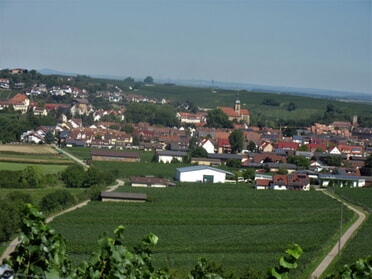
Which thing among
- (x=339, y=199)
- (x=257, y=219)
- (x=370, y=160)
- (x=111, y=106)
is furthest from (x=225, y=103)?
(x=257, y=219)

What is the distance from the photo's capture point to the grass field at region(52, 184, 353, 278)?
329 inches

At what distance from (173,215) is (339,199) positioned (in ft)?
15.6

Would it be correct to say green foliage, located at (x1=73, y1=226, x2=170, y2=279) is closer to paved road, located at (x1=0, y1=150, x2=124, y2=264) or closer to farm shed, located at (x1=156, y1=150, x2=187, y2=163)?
paved road, located at (x1=0, y1=150, x2=124, y2=264)

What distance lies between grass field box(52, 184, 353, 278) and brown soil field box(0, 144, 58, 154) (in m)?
5.77

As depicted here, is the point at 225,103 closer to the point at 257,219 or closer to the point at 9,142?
the point at 9,142

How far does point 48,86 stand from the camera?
3681 cm

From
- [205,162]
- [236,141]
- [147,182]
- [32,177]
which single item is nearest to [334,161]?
[236,141]

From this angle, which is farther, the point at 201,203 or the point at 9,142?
the point at 9,142

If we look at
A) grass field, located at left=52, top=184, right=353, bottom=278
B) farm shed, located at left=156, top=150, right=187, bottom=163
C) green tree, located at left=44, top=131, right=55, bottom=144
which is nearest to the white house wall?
grass field, located at left=52, top=184, right=353, bottom=278

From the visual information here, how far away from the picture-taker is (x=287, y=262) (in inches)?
109

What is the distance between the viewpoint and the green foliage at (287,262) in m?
2.72

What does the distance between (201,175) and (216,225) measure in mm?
5657

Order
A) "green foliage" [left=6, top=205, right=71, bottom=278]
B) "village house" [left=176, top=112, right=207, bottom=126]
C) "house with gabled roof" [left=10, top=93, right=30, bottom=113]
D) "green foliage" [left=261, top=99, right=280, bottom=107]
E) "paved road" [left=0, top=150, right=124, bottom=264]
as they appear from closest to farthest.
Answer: "green foliage" [left=6, top=205, right=71, bottom=278], "paved road" [left=0, top=150, right=124, bottom=264], "house with gabled roof" [left=10, top=93, right=30, bottom=113], "village house" [left=176, top=112, right=207, bottom=126], "green foliage" [left=261, top=99, right=280, bottom=107]

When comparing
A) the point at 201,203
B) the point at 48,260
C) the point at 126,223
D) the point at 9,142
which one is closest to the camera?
the point at 48,260
